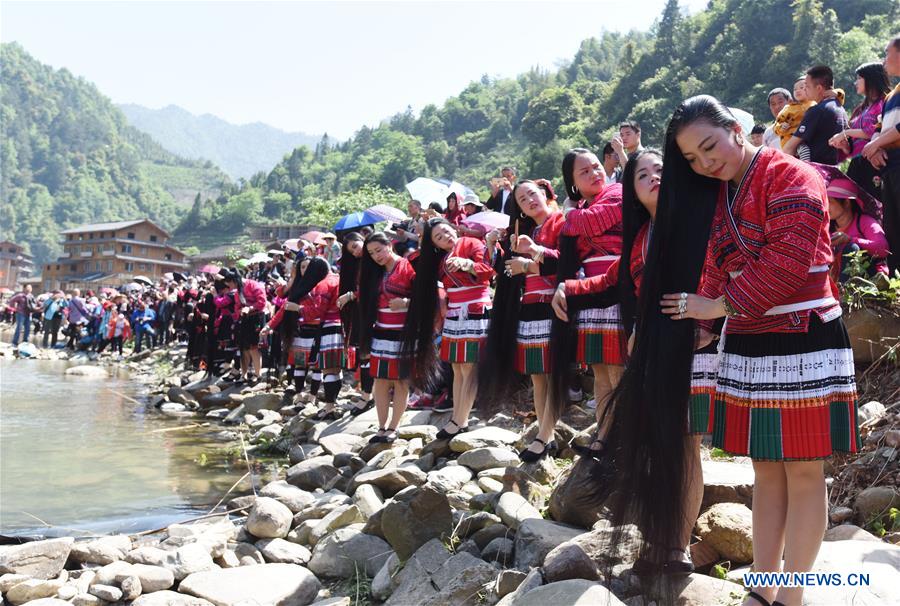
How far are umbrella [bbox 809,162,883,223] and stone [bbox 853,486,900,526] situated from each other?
2260mm

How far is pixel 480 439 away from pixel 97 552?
2787 millimetres

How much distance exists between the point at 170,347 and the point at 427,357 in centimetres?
1726

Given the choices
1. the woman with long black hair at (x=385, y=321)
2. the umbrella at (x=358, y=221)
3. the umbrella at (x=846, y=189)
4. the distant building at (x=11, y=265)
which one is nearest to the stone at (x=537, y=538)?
the woman with long black hair at (x=385, y=321)

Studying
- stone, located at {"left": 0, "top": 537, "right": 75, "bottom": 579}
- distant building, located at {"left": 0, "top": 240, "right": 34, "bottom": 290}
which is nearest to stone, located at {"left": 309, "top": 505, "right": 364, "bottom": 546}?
stone, located at {"left": 0, "top": 537, "right": 75, "bottom": 579}

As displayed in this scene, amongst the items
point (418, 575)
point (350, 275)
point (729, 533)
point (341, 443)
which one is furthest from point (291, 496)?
point (729, 533)

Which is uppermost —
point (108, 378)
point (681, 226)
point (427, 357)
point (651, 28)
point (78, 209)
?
point (651, 28)

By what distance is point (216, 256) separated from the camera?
54.9 metres

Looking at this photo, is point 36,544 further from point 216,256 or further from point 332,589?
point 216,256

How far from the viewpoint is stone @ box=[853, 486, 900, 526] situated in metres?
3.83

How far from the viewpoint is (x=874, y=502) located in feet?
12.7

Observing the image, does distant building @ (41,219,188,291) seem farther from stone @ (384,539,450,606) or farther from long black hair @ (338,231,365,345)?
stone @ (384,539,450,606)

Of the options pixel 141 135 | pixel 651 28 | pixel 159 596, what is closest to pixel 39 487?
pixel 159 596

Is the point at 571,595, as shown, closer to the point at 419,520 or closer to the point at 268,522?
the point at 419,520

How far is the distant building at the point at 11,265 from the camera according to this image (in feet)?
205
